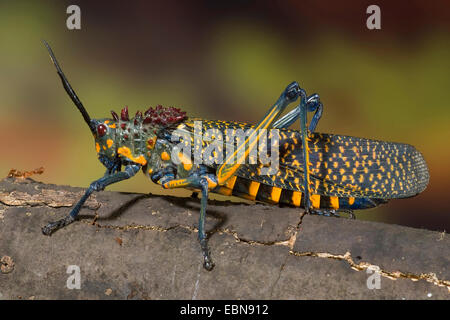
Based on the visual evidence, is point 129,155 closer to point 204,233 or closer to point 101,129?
point 101,129

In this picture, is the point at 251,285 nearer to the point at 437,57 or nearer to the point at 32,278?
the point at 32,278

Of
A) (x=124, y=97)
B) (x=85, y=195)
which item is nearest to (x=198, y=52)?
(x=124, y=97)

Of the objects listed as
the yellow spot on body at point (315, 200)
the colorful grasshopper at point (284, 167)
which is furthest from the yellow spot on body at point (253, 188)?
the yellow spot on body at point (315, 200)

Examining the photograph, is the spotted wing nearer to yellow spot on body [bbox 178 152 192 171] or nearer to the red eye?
yellow spot on body [bbox 178 152 192 171]

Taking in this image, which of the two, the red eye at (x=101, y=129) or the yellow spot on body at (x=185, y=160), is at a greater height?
the red eye at (x=101, y=129)

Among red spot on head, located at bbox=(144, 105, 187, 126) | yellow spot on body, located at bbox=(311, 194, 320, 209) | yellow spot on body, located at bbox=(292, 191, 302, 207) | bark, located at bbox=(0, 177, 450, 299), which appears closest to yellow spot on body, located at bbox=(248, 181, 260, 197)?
yellow spot on body, located at bbox=(292, 191, 302, 207)

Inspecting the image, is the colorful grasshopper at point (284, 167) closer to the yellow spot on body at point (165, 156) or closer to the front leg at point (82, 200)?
the yellow spot on body at point (165, 156)

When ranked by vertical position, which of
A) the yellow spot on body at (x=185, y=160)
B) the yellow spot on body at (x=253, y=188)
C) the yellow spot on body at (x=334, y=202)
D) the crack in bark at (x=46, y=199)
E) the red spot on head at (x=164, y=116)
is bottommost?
the yellow spot on body at (x=334, y=202)
